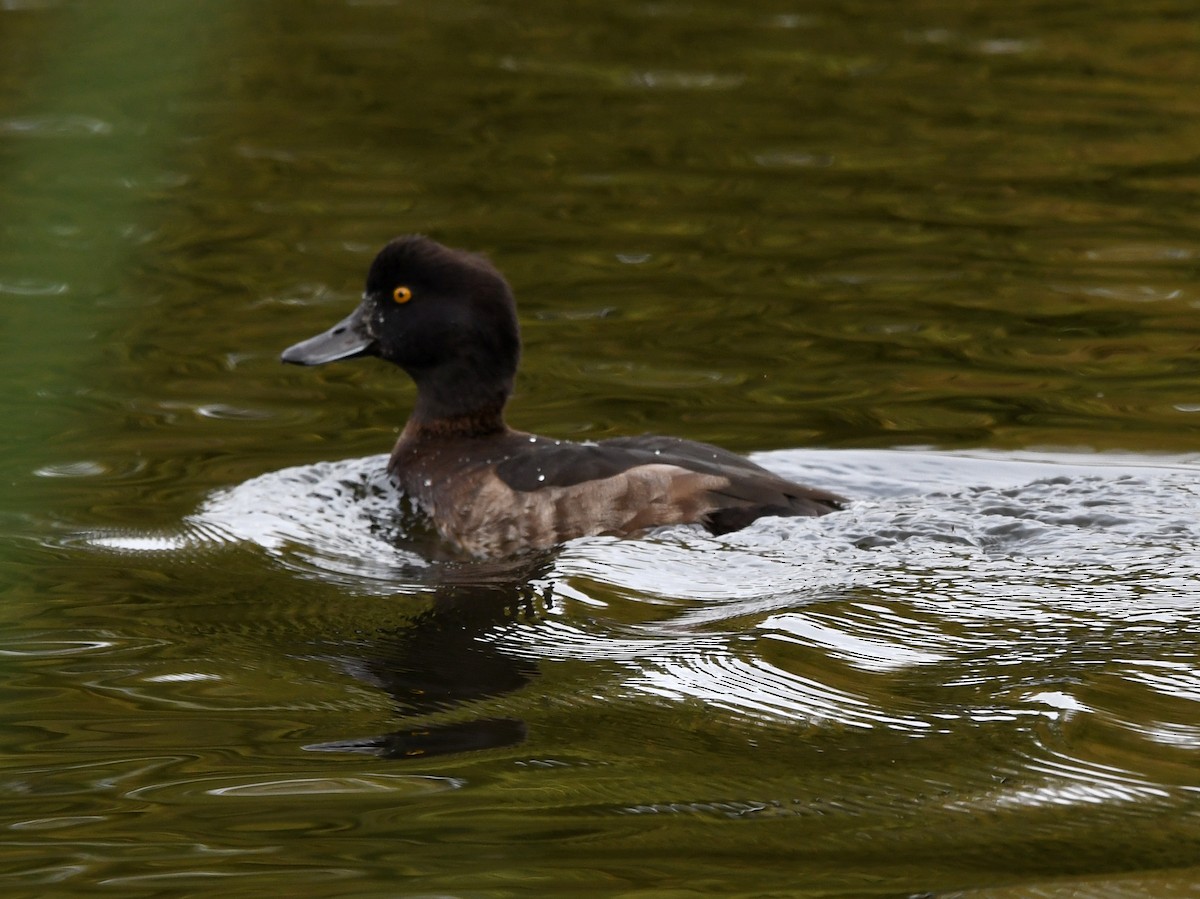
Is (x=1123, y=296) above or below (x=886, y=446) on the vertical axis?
above

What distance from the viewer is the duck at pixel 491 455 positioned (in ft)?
20.5

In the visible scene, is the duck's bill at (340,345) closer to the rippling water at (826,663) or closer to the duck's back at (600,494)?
the rippling water at (826,663)

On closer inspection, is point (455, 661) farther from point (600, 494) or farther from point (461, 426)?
point (461, 426)

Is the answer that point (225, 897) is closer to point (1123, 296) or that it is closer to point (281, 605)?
point (281, 605)

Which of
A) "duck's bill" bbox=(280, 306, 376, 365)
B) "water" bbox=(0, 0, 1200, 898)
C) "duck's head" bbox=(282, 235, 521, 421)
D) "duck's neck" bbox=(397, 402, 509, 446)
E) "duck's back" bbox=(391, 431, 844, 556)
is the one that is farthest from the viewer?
"duck's bill" bbox=(280, 306, 376, 365)

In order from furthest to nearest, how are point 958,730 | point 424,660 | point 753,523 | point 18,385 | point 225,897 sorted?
point 753,523 → point 424,660 → point 958,730 → point 225,897 → point 18,385

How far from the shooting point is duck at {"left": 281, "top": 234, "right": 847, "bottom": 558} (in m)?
→ 6.25

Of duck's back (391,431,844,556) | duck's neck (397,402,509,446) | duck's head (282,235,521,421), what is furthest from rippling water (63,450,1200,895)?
duck's head (282,235,521,421)

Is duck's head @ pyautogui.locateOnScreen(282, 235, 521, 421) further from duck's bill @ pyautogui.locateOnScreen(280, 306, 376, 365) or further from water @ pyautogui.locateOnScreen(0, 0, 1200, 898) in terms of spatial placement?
water @ pyautogui.locateOnScreen(0, 0, 1200, 898)

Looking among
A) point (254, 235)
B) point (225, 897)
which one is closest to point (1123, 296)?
point (254, 235)

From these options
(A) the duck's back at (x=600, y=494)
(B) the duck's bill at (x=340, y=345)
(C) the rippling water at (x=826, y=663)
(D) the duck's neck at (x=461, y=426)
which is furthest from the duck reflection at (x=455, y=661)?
A: (B) the duck's bill at (x=340, y=345)

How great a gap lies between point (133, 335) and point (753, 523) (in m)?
4.40

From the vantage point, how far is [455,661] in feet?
16.2

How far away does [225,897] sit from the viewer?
316 cm
